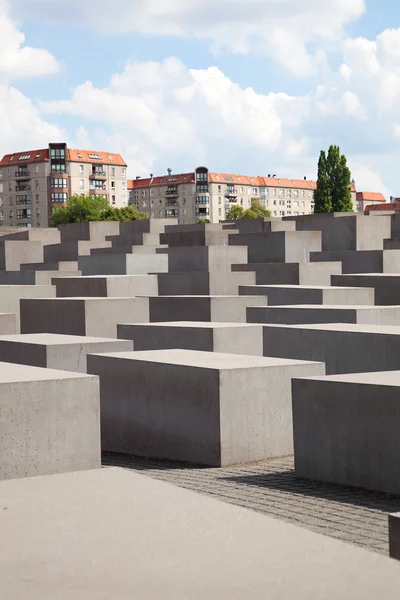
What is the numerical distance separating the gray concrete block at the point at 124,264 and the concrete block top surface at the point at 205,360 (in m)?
15.2

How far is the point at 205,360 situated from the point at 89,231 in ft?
97.1

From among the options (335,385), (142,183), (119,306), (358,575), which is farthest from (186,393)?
(142,183)

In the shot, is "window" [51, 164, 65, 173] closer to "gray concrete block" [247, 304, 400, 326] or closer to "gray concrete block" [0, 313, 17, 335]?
"gray concrete block" [0, 313, 17, 335]

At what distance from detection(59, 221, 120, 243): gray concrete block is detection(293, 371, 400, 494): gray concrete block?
104ft

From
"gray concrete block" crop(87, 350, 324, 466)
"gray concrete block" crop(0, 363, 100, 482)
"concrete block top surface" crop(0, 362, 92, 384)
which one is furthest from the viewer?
"gray concrete block" crop(87, 350, 324, 466)

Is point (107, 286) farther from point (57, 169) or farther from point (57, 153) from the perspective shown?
point (57, 153)

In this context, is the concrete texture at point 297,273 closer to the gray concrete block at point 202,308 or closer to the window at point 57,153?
the gray concrete block at point 202,308

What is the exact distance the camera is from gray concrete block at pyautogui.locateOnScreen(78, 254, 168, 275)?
27.0 metres

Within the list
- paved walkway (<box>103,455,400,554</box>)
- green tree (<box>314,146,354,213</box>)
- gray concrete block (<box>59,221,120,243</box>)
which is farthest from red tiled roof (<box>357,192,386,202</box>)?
paved walkway (<box>103,455,400,554</box>)

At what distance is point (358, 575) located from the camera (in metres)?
2.95

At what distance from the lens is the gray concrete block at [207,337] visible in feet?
44.3

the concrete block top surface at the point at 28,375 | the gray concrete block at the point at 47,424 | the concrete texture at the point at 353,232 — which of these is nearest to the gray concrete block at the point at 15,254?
the concrete texture at the point at 353,232

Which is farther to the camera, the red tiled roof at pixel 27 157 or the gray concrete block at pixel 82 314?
the red tiled roof at pixel 27 157

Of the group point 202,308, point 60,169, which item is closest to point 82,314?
point 202,308
